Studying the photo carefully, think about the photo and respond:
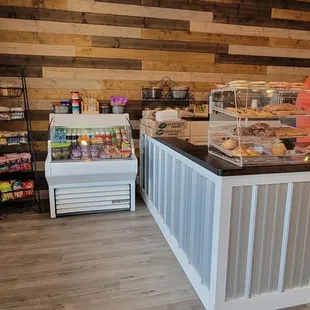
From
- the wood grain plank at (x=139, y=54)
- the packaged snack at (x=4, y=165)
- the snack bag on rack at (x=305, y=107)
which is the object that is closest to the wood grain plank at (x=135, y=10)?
the wood grain plank at (x=139, y=54)

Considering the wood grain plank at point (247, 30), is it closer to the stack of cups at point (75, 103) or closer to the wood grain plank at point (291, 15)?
the wood grain plank at point (291, 15)

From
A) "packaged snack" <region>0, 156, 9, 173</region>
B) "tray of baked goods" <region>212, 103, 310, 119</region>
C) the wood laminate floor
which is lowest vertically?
the wood laminate floor

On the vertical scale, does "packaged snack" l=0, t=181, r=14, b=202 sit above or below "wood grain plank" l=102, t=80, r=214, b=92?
below

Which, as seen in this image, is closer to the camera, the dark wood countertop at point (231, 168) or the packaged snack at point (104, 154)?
Result: the dark wood countertop at point (231, 168)

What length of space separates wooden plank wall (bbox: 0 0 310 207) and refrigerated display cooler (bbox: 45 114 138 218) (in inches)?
20.5

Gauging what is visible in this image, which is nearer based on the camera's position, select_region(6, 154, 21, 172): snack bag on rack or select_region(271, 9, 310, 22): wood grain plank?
select_region(6, 154, 21, 172): snack bag on rack

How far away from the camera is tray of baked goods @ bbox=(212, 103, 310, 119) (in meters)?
1.82

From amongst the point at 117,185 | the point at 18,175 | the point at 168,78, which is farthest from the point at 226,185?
the point at 18,175

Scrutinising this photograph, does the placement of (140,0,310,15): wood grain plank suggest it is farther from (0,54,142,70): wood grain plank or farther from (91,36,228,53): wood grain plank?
(0,54,142,70): wood grain plank

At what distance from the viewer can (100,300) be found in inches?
79.6

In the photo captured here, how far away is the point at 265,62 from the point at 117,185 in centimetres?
278

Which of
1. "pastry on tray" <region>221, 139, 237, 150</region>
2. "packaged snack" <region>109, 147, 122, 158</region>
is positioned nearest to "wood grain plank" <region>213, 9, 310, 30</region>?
"packaged snack" <region>109, 147, 122, 158</region>

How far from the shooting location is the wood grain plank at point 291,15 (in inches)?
167

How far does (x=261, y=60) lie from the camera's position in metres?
4.30
